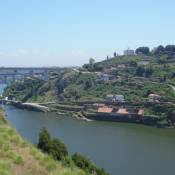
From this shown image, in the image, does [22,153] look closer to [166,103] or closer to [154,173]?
[154,173]

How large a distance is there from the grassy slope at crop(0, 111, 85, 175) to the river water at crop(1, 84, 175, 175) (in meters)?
6.47

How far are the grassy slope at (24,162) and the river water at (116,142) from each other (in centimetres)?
647

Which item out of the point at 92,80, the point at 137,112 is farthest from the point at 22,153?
the point at 92,80

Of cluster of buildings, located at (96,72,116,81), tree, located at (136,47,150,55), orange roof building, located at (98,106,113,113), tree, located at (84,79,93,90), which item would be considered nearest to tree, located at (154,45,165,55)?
tree, located at (136,47,150,55)

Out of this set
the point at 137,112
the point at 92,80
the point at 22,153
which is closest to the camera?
the point at 22,153

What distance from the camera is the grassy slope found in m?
1.78

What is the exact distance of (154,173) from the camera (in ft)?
33.4

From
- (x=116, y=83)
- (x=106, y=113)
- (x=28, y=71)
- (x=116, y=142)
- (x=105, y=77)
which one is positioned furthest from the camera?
(x=28, y=71)

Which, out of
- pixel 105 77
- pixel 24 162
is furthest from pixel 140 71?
pixel 24 162

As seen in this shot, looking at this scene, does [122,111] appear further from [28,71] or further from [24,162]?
[28,71]

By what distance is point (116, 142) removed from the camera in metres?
14.9

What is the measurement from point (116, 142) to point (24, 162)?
13.2 meters

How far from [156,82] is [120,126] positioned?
6803 millimetres

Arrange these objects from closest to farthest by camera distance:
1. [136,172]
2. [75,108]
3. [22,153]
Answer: [22,153], [136,172], [75,108]
